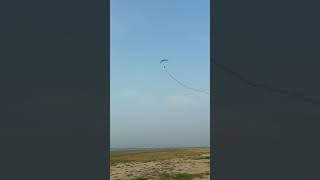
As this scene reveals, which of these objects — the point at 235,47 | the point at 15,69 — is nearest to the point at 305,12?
the point at 235,47

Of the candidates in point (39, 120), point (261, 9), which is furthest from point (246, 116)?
point (39, 120)

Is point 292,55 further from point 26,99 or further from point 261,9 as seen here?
point 26,99

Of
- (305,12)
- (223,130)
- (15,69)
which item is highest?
(305,12)

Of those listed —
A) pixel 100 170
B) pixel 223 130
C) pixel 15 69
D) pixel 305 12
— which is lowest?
pixel 100 170

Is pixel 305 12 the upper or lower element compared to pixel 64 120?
upper

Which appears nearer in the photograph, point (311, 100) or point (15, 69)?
point (15, 69)

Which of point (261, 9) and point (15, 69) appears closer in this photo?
point (15, 69)

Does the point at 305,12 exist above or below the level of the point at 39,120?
above

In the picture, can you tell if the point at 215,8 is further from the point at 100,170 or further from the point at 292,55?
the point at 100,170
